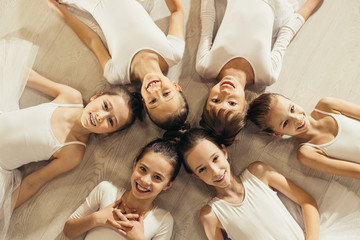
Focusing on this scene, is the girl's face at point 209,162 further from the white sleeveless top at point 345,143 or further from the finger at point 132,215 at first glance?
the white sleeveless top at point 345,143

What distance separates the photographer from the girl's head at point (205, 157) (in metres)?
1.21

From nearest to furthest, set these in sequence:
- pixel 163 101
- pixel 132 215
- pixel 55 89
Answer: pixel 163 101, pixel 132 215, pixel 55 89

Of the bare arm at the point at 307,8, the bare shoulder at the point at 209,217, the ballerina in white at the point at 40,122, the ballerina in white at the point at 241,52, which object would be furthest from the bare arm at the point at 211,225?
the bare arm at the point at 307,8

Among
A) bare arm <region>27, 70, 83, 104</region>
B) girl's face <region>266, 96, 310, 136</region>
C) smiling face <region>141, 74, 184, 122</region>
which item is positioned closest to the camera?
smiling face <region>141, 74, 184, 122</region>

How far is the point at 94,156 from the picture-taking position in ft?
4.77

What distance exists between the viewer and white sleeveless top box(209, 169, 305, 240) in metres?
1.28

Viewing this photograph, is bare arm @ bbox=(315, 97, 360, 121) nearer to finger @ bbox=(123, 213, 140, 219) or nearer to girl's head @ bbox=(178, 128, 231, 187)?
girl's head @ bbox=(178, 128, 231, 187)

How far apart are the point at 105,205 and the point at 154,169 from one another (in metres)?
0.35

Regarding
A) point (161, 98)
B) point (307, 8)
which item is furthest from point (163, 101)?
point (307, 8)

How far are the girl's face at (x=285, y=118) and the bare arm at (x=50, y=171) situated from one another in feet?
3.28

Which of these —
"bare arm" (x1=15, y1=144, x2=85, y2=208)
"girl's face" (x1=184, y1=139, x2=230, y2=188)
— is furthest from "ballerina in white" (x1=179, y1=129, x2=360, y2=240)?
"bare arm" (x1=15, y1=144, x2=85, y2=208)

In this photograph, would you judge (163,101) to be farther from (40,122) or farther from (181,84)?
(40,122)

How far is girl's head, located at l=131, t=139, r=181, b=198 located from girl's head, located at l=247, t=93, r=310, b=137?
1.54ft

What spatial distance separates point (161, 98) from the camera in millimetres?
1175
